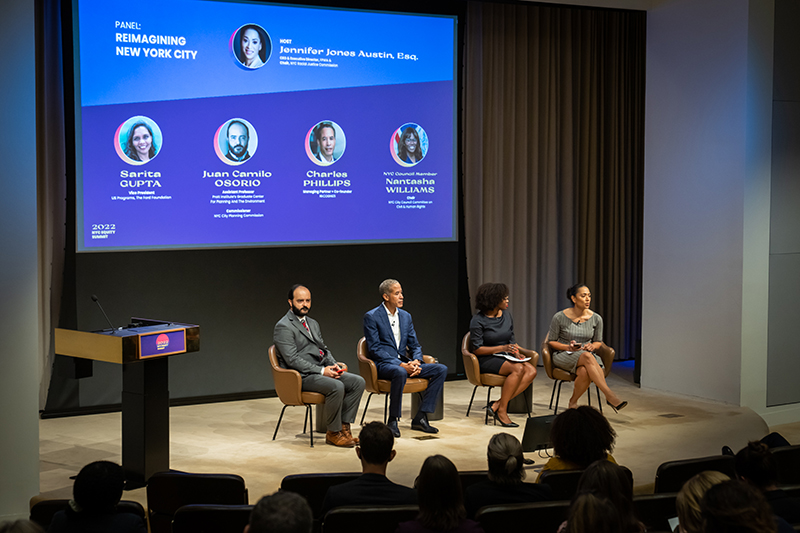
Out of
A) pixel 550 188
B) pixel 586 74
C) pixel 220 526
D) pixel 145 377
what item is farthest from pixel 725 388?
pixel 220 526

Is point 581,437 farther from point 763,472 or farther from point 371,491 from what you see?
point 371,491

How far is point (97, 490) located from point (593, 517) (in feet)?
5.15

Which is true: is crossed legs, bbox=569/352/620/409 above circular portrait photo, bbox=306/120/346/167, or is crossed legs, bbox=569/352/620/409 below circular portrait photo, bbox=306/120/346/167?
below

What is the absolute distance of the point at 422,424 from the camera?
623cm

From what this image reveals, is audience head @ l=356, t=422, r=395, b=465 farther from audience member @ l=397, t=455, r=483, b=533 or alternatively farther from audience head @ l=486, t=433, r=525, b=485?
audience member @ l=397, t=455, r=483, b=533

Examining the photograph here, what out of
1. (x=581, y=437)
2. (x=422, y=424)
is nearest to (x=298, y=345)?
(x=422, y=424)

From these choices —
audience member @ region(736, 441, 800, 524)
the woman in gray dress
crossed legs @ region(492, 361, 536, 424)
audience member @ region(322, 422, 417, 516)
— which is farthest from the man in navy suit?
audience member @ region(736, 441, 800, 524)

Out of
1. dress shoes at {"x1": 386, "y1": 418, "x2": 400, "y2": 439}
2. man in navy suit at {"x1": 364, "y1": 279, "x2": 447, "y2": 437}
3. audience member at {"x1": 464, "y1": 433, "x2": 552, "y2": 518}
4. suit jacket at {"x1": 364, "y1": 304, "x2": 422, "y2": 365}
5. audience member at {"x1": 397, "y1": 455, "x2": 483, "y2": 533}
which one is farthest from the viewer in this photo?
suit jacket at {"x1": 364, "y1": 304, "x2": 422, "y2": 365}

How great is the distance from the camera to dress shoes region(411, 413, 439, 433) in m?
6.21

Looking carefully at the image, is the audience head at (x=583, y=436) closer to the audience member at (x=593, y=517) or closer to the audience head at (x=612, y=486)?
the audience head at (x=612, y=486)

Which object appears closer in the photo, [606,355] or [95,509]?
[95,509]

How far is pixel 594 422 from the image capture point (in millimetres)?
3488

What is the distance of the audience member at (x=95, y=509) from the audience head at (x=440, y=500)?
94cm

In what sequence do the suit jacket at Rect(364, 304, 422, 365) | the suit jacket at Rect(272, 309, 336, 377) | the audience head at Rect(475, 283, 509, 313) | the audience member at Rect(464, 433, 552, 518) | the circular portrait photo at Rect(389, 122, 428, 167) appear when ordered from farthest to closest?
the circular portrait photo at Rect(389, 122, 428, 167), the audience head at Rect(475, 283, 509, 313), the suit jacket at Rect(364, 304, 422, 365), the suit jacket at Rect(272, 309, 336, 377), the audience member at Rect(464, 433, 552, 518)
